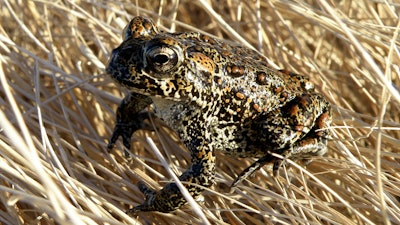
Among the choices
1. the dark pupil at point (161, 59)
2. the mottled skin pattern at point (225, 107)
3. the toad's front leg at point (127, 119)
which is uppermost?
the toad's front leg at point (127, 119)

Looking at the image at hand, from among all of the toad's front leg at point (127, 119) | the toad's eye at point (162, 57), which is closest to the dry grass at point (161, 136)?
the toad's front leg at point (127, 119)

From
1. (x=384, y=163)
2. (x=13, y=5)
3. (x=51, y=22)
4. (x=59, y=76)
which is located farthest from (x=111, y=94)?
(x=384, y=163)

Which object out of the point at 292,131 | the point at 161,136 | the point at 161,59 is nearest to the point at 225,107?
the point at 292,131

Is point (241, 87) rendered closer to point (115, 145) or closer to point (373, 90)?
point (115, 145)

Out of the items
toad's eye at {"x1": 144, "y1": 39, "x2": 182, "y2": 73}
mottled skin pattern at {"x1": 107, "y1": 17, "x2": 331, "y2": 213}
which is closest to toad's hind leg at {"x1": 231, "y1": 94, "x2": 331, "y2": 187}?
mottled skin pattern at {"x1": 107, "y1": 17, "x2": 331, "y2": 213}

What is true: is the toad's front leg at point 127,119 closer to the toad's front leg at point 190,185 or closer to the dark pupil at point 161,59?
the toad's front leg at point 190,185

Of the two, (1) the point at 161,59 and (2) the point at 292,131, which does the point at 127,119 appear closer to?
(1) the point at 161,59
